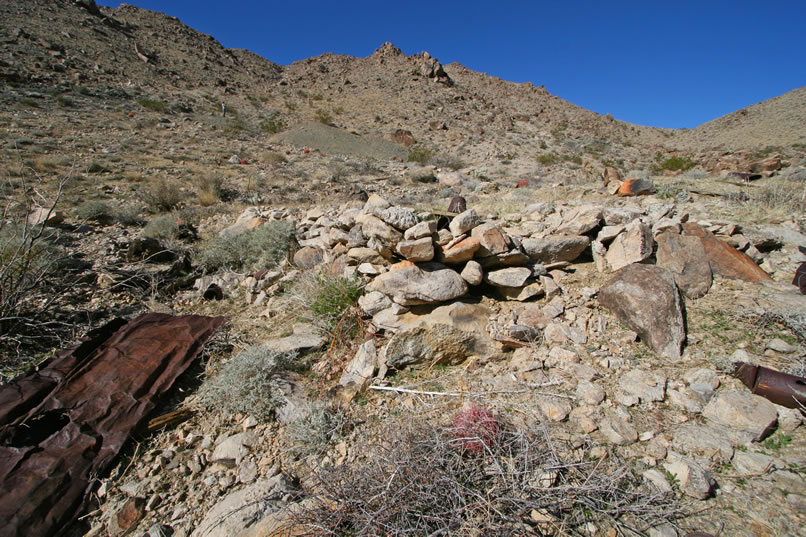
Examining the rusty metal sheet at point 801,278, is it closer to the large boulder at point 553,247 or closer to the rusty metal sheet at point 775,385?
the rusty metal sheet at point 775,385

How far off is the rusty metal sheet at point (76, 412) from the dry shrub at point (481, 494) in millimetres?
1298

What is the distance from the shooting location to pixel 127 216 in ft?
20.4

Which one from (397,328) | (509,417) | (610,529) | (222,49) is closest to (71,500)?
(397,328)

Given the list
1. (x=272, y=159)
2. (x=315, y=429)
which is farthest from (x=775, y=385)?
(x=272, y=159)

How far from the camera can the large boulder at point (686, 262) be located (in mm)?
2846

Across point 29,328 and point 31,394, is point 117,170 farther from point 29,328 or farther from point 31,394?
point 31,394

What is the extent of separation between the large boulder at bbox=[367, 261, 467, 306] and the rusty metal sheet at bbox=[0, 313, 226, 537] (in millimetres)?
1772

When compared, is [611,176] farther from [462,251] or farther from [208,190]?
[208,190]

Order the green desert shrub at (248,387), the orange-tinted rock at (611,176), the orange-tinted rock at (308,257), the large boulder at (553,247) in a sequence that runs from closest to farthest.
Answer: the green desert shrub at (248,387)
the large boulder at (553,247)
the orange-tinted rock at (308,257)
the orange-tinted rock at (611,176)

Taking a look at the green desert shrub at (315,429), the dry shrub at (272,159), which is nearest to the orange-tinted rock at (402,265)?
the green desert shrub at (315,429)

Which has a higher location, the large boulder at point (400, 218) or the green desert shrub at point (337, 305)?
the large boulder at point (400, 218)

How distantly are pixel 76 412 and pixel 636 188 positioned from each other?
6.90 metres

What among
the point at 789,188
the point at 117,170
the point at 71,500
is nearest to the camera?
the point at 71,500

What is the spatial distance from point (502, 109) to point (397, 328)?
113ft
